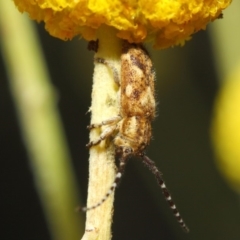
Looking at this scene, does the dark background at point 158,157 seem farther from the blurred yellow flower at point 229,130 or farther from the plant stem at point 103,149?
the plant stem at point 103,149

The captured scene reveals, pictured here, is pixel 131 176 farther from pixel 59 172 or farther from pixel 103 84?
pixel 103 84

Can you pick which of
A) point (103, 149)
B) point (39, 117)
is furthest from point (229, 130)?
point (103, 149)

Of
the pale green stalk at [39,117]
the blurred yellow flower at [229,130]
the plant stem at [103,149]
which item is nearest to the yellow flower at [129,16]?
the plant stem at [103,149]

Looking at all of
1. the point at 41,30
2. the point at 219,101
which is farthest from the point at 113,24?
the point at 219,101

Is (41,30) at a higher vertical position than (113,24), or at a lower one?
higher

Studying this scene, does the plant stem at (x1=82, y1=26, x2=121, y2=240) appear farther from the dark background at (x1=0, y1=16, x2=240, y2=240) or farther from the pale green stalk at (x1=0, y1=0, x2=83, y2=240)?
the dark background at (x1=0, y1=16, x2=240, y2=240)

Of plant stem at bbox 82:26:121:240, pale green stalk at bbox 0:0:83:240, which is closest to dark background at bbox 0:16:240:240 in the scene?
pale green stalk at bbox 0:0:83:240

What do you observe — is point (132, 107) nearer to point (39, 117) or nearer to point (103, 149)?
point (103, 149)
